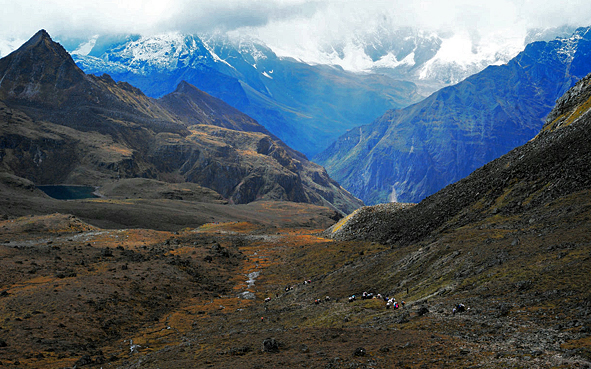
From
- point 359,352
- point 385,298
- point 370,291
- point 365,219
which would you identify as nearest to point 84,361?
point 359,352

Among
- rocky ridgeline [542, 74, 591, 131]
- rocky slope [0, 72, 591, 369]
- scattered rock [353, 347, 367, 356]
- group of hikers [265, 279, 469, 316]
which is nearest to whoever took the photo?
scattered rock [353, 347, 367, 356]

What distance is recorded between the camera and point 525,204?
45812mm

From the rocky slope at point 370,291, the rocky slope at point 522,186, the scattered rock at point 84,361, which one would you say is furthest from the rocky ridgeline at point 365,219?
the scattered rock at point 84,361

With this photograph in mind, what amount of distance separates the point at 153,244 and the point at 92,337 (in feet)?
173

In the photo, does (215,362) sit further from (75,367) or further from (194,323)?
(194,323)

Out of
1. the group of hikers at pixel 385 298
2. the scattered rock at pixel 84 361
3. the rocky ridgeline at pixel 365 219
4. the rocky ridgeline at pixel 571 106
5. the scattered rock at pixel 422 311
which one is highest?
the rocky ridgeline at pixel 571 106

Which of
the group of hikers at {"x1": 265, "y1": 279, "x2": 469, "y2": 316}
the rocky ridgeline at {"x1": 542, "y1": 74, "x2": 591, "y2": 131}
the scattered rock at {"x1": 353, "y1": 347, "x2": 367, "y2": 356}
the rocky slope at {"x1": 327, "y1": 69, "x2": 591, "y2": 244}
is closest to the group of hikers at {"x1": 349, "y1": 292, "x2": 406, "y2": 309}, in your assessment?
the group of hikers at {"x1": 265, "y1": 279, "x2": 469, "y2": 316}

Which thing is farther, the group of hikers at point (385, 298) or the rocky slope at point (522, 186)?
the rocky slope at point (522, 186)

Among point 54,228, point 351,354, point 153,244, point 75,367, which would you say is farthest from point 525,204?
point 54,228

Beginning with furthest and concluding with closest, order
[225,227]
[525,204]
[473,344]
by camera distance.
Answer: [225,227] < [525,204] < [473,344]

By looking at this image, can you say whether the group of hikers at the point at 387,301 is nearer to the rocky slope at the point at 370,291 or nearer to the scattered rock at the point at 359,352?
the rocky slope at the point at 370,291

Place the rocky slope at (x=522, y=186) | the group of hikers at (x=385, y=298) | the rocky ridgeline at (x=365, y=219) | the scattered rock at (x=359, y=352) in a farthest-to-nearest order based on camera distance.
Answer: the rocky ridgeline at (x=365, y=219), the rocky slope at (x=522, y=186), the group of hikers at (x=385, y=298), the scattered rock at (x=359, y=352)

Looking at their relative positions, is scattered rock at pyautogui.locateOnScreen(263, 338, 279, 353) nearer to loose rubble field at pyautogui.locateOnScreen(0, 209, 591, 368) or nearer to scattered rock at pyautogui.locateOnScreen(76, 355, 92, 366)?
loose rubble field at pyautogui.locateOnScreen(0, 209, 591, 368)

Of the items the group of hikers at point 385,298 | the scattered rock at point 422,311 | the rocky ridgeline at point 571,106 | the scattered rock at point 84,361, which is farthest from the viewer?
the rocky ridgeline at point 571,106
